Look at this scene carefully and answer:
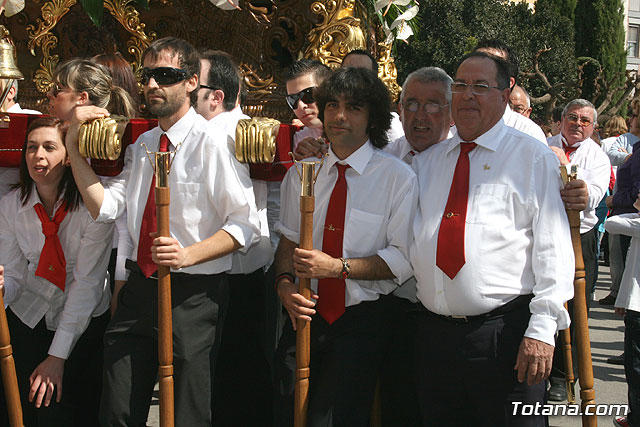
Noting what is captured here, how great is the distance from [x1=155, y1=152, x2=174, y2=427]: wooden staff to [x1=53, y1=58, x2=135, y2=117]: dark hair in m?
1.14

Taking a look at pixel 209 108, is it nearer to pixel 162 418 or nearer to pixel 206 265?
pixel 206 265

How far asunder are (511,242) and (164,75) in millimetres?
1641

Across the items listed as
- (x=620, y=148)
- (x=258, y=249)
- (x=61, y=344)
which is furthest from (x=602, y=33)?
(x=61, y=344)

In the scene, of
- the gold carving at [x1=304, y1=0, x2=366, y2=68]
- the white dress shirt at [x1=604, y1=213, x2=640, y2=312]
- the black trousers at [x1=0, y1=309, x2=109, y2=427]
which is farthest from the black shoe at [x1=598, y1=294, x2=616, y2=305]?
the black trousers at [x1=0, y1=309, x2=109, y2=427]

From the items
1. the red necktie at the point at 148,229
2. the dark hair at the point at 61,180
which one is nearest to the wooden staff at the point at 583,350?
the red necktie at the point at 148,229

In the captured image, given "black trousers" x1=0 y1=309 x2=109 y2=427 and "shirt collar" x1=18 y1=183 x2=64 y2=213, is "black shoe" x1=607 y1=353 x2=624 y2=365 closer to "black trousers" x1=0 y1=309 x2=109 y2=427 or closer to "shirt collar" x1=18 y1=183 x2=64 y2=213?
"black trousers" x1=0 y1=309 x2=109 y2=427

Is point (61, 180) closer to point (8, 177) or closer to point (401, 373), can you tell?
point (8, 177)

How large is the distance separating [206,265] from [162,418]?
25.8 inches

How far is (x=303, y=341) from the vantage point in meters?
2.99

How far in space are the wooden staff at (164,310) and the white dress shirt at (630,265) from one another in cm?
285

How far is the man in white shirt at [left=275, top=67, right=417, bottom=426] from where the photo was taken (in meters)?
3.07

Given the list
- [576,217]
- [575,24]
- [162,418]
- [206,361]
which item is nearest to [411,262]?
[576,217]

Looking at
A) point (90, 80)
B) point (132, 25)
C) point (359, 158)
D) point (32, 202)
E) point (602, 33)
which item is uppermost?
point (602, 33)

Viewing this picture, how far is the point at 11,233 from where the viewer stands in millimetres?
3574
